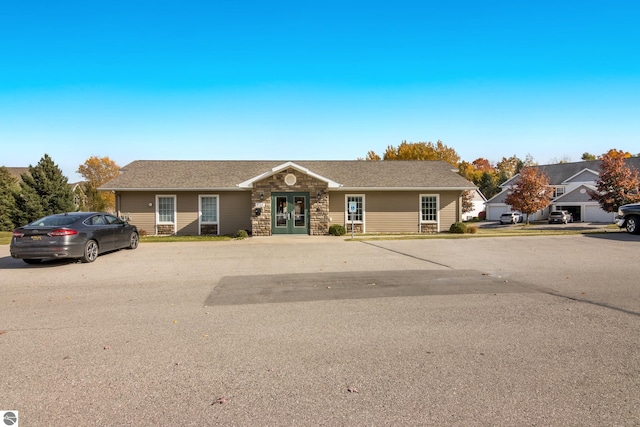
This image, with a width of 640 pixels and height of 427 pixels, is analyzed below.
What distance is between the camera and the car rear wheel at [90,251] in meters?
11.9

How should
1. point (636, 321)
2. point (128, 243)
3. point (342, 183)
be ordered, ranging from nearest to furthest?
point (636, 321) → point (128, 243) → point (342, 183)

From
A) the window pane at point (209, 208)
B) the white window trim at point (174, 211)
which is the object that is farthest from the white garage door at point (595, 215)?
the white window trim at point (174, 211)

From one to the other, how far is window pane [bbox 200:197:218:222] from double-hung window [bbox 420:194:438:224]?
39.9 feet

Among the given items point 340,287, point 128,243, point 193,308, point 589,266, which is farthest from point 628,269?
point 128,243

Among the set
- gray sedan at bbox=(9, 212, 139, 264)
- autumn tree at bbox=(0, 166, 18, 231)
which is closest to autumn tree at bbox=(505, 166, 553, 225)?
gray sedan at bbox=(9, 212, 139, 264)

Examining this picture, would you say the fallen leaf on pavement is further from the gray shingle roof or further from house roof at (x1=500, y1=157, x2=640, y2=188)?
the gray shingle roof

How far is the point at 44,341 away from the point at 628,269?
11.9 meters

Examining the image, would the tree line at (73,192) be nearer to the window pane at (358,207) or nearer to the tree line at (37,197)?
the tree line at (37,197)

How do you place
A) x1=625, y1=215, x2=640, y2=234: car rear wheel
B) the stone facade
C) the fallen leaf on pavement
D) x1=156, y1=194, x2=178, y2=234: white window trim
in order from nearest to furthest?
the fallen leaf on pavement, x1=625, y1=215, x2=640, y2=234: car rear wheel, the stone facade, x1=156, y1=194, x2=178, y2=234: white window trim

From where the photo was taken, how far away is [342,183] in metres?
24.2

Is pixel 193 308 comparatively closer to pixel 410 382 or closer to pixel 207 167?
pixel 410 382

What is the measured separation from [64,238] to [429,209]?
18970 millimetres

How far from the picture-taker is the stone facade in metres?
21.9

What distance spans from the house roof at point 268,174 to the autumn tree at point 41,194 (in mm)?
6733
